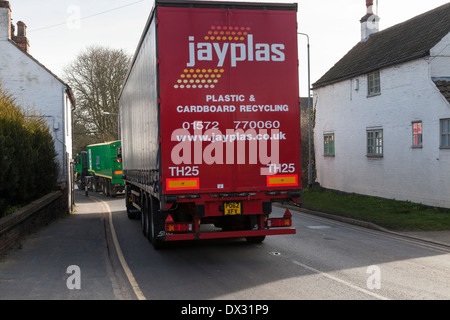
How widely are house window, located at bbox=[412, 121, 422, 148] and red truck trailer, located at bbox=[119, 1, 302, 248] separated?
11.7 meters

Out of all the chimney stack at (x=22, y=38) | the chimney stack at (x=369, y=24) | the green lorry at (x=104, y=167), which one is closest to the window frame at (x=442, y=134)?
the chimney stack at (x=369, y=24)

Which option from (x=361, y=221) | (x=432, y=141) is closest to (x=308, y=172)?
(x=432, y=141)

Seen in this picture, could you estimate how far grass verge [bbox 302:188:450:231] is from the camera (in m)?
15.1

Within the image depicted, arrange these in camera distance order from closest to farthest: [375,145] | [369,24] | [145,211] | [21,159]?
[145,211], [21,159], [375,145], [369,24]

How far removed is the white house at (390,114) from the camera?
62.1ft

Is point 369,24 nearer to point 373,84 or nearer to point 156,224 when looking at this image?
point 373,84

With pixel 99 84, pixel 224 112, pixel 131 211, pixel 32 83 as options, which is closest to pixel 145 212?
pixel 224 112

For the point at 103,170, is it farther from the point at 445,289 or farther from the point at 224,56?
the point at 445,289

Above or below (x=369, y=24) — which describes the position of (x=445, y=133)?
below

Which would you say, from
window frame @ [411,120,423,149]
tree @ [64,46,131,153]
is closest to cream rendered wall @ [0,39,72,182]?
window frame @ [411,120,423,149]

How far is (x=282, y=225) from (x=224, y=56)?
130 inches

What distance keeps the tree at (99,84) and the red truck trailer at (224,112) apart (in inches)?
1626

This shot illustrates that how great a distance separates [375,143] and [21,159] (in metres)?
15.4

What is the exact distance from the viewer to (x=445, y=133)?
1822 cm
